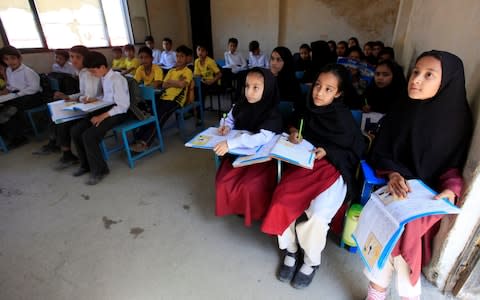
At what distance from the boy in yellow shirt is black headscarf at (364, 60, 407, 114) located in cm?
452

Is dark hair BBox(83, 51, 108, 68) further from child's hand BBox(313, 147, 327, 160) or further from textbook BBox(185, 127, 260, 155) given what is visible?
child's hand BBox(313, 147, 327, 160)

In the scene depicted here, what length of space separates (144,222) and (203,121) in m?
2.22

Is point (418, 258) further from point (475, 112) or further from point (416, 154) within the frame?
point (475, 112)

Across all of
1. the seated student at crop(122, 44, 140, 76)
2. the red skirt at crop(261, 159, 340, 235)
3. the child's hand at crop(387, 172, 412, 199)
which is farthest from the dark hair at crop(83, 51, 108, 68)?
the child's hand at crop(387, 172, 412, 199)

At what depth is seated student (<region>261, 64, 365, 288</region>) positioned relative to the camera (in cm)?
136

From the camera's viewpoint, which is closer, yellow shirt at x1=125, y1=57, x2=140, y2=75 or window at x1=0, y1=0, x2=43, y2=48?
window at x1=0, y1=0, x2=43, y2=48

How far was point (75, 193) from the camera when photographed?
234 centimetres

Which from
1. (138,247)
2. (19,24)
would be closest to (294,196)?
(138,247)

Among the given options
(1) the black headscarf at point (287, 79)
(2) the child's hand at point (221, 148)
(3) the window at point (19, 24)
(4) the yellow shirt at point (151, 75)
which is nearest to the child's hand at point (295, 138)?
(2) the child's hand at point (221, 148)

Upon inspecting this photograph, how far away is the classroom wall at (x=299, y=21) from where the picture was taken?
550cm

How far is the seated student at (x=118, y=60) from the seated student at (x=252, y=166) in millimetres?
4201

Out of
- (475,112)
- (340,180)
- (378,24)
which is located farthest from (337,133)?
(378,24)

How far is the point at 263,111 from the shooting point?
174cm

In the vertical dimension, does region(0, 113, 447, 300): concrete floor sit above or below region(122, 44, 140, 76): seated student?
below
